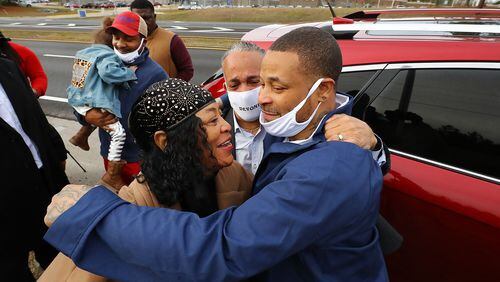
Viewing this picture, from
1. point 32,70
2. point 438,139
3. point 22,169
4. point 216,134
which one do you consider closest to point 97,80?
point 22,169

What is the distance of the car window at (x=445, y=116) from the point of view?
1607 millimetres

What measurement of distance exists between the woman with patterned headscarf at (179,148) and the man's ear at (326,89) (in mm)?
424

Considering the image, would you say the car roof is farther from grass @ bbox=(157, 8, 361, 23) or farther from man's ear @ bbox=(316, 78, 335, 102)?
grass @ bbox=(157, 8, 361, 23)

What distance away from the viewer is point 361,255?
1.06 m

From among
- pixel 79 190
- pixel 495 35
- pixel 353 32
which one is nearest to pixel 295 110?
pixel 79 190

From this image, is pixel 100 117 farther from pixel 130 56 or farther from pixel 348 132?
pixel 348 132

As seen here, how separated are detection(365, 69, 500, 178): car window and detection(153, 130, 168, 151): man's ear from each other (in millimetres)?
1140

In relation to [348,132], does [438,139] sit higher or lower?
lower

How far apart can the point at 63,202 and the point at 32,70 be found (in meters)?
2.95

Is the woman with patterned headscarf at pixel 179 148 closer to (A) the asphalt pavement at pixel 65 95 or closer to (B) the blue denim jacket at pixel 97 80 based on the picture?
(B) the blue denim jacket at pixel 97 80

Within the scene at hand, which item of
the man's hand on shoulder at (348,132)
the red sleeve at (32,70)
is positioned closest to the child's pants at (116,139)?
the red sleeve at (32,70)

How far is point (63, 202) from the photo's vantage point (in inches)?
38.3

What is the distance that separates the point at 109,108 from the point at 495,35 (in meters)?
2.28

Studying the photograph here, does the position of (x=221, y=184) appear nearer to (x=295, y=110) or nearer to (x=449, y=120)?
(x=295, y=110)
